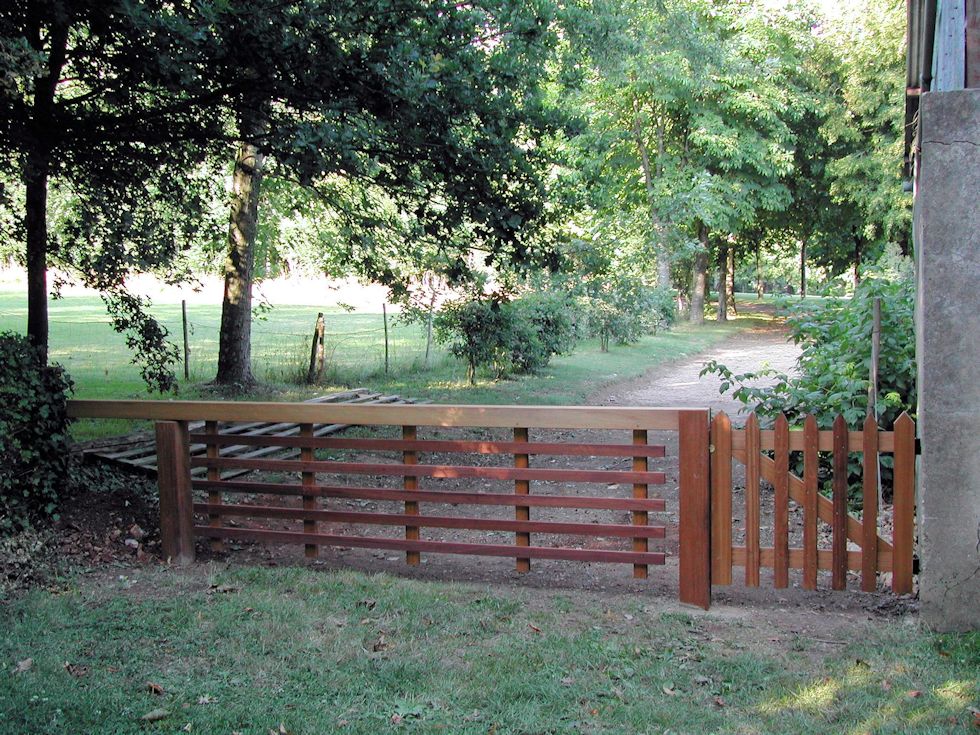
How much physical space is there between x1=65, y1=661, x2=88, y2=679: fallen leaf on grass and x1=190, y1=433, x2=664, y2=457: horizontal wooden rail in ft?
6.83

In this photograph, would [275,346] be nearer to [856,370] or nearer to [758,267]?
[856,370]

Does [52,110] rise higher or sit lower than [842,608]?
higher

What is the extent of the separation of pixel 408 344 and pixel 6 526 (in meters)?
17.5

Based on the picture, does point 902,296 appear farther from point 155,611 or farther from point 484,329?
point 484,329

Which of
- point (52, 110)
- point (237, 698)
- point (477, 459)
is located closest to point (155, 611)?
point (237, 698)

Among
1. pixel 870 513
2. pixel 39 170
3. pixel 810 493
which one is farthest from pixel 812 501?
pixel 39 170

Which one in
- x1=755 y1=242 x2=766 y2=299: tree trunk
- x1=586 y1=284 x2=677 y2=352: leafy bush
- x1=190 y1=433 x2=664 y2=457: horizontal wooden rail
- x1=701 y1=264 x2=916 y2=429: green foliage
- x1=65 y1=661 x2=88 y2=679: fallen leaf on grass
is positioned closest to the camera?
x1=65 y1=661 x2=88 y2=679: fallen leaf on grass

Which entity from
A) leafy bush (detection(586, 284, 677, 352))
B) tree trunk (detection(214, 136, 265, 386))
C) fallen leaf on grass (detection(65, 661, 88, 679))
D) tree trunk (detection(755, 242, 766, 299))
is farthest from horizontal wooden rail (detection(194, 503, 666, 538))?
tree trunk (detection(755, 242, 766, 299))

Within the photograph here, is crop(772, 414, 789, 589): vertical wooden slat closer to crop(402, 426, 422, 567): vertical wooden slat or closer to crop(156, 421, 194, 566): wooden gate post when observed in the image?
crop(402, 426, 422, 567): vertical wooden slat

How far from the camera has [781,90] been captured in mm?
36000

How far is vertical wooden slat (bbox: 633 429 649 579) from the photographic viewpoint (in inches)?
222

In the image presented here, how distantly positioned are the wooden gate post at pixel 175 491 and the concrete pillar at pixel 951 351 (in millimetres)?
4644

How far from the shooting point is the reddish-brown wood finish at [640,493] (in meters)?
5.64

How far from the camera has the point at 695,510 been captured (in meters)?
5.41
